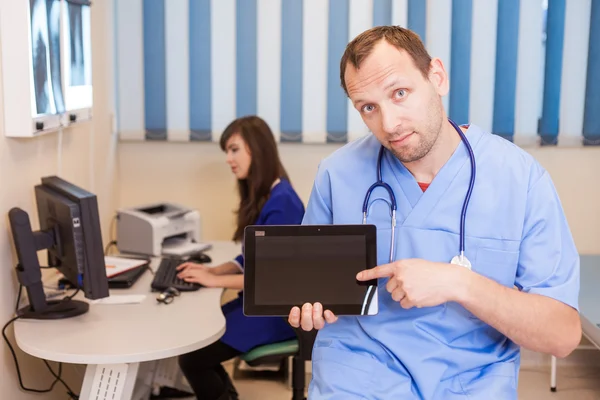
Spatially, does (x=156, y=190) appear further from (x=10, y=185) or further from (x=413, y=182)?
(x=413, y=182)

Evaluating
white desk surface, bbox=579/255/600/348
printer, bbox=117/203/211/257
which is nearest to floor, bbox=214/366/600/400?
Result: white desk surface, bbox=579/255/600/348

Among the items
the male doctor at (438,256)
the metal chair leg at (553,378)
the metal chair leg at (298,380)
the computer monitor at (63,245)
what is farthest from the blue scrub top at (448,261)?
the metal chair leg at (553,378)

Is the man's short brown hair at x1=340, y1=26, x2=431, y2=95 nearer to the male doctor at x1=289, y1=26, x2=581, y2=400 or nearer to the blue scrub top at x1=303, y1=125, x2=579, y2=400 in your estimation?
the male doctor at x1=289, y1=26, x2=581, y2=400

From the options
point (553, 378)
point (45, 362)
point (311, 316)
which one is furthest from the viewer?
point (553, 378)

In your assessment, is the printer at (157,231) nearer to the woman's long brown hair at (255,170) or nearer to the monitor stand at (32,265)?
the woman's long brown hair at (255,170)

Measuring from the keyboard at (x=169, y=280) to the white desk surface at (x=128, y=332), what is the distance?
0.05 meters

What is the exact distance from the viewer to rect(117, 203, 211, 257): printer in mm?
3066

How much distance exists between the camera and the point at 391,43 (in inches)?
62.2

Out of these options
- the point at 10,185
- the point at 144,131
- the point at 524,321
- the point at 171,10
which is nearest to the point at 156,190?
the point at 144,131

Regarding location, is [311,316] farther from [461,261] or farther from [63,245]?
[63,245]

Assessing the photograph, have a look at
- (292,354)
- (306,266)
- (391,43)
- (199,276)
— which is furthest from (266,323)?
(391,43)

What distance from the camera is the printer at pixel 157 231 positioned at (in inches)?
121

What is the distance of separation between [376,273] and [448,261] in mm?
162

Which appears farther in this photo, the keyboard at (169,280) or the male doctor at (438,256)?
the keyboard at (169,280)
